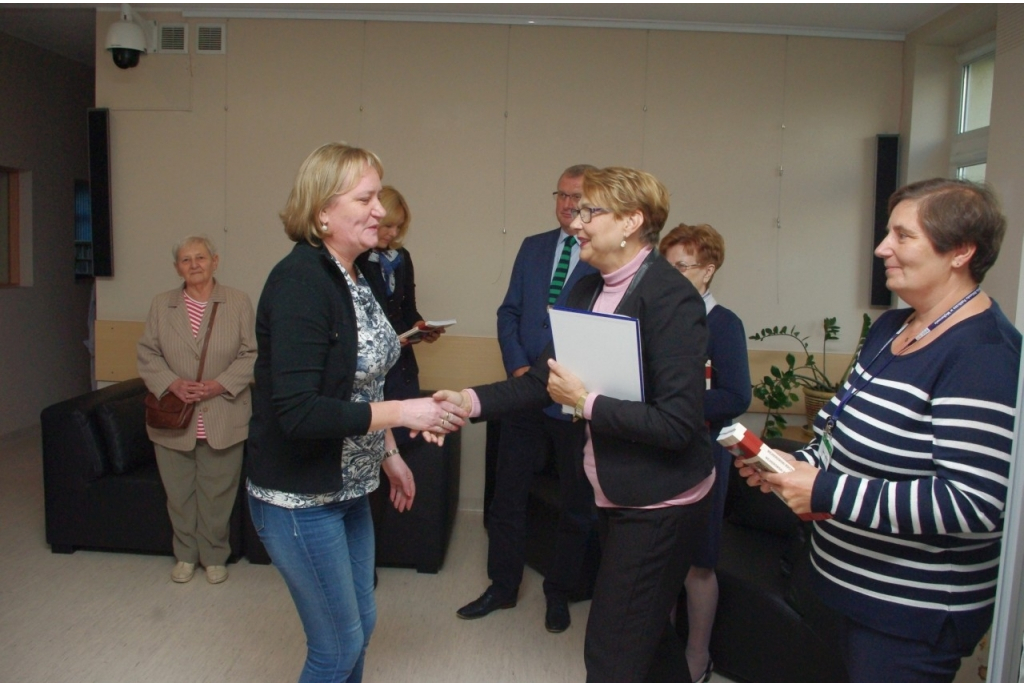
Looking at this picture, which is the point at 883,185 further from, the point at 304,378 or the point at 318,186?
the point at 304,378

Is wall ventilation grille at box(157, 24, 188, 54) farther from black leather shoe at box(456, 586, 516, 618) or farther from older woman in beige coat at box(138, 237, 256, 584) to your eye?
black leather shoe at box(456, 586, 516, 618)

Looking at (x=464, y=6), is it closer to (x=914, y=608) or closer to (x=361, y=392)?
Answer: (x=361, y=392)

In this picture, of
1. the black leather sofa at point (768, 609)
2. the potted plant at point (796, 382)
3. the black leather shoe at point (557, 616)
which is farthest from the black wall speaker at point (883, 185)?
the black leather shoe at point (557, 616)

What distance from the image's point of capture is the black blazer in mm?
1630

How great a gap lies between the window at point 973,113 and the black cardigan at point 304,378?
357cm

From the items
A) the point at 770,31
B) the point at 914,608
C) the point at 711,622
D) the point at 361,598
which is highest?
the point at 770,31

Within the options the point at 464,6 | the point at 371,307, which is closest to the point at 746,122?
the point at 464,6

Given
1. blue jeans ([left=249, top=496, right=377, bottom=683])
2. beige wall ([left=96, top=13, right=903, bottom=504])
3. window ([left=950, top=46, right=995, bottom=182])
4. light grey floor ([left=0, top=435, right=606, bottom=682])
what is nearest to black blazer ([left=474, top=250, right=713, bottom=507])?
blue jeans ([left=249, top=496, right=377, bottom=683])

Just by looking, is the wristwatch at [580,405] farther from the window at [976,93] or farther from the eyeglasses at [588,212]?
the window at [976,93]

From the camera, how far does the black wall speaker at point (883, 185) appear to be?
418 centimetres

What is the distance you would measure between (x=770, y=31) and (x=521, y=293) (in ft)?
7.63

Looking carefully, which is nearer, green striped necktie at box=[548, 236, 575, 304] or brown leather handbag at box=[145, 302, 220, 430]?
green striped necktie at box=[548, 236, 575, 304]

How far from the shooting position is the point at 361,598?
6.43ft

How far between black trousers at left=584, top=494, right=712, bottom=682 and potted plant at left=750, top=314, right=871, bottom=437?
252 centimetres
